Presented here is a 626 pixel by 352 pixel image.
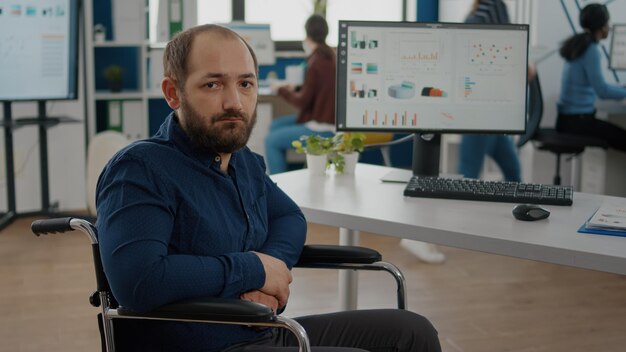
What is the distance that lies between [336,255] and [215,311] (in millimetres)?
523

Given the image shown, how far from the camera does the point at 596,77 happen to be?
526cm

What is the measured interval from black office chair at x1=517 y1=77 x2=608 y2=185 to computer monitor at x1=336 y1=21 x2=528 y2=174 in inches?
97.3

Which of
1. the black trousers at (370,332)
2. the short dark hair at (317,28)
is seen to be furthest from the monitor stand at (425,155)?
the short dark hair at (317,28)

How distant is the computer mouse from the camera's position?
223 centimetres

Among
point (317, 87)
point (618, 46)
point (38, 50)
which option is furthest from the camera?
point (618, 46)

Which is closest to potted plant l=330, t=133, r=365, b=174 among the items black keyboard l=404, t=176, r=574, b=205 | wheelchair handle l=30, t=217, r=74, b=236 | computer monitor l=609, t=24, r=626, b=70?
black keyboard l=404, t=176, r=574, b=205

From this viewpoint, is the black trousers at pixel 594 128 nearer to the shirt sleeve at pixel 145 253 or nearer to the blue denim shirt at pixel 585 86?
the blue denim shirt at pixel 585 86

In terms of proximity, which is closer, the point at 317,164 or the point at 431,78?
the point at 431,78

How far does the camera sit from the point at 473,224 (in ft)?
7.23

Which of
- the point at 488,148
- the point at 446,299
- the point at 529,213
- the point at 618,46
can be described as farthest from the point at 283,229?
the point at 618,46

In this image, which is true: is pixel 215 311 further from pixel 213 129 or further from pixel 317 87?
pixel 317 87

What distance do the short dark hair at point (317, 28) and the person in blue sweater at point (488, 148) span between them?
81cm

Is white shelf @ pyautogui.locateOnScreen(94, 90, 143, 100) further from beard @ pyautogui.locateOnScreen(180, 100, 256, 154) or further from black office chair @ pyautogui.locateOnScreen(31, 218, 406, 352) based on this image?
beard @ pyautogui.locateOnScreen(180, 100, 256, 154)

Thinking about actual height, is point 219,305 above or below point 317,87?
below
